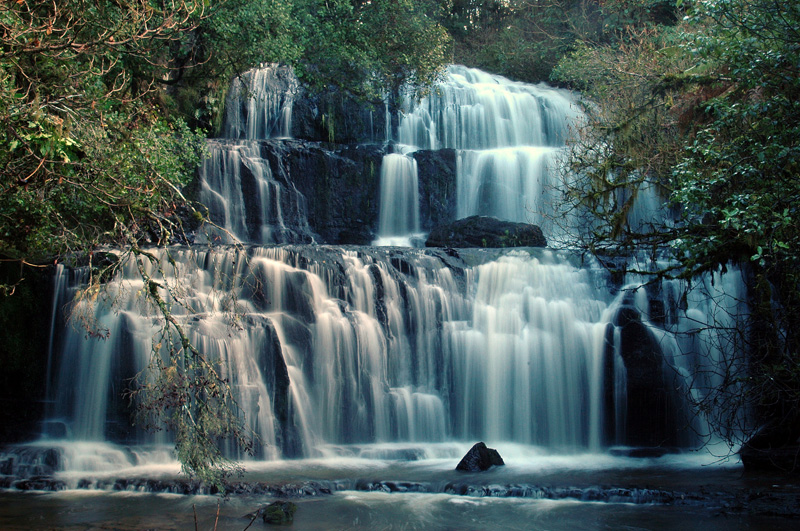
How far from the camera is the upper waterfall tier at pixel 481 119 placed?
2277 centimetres

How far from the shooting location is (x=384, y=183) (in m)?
20.4

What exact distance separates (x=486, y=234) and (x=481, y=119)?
282 inches

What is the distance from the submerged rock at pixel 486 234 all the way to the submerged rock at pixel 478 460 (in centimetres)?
662

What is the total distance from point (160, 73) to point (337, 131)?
6.34m

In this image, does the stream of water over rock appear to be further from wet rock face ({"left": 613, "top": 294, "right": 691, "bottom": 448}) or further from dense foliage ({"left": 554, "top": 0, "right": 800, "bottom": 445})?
dense foliage ({"left": 554, "top": 0, "right": 800, "bottom": 445})

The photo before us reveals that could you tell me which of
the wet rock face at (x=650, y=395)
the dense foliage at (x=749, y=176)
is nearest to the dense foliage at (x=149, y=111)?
the dense foliage at (x=749, y=176)

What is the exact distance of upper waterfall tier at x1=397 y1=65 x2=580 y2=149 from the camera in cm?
2277

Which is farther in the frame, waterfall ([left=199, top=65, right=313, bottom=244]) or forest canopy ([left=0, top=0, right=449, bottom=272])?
waterfall ([left=199, top=65, right=313, bottom=244])

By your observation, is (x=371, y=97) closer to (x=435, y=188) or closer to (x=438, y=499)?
(x=435, y=188)

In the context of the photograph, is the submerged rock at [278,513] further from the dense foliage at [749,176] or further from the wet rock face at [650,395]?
the wet rock face at [650,395]

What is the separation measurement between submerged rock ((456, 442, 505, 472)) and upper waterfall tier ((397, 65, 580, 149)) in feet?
42.9

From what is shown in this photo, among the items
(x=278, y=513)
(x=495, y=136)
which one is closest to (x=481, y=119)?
(x=495, y=136)

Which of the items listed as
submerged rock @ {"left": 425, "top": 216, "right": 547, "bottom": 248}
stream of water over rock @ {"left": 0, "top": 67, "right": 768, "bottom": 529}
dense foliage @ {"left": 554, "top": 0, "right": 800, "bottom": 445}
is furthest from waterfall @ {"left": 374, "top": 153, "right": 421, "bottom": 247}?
dense foliage @ {"left": 554, "top": 0, "right": 800, "bottom": 445}

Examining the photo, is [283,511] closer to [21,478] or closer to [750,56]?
[21,478]
